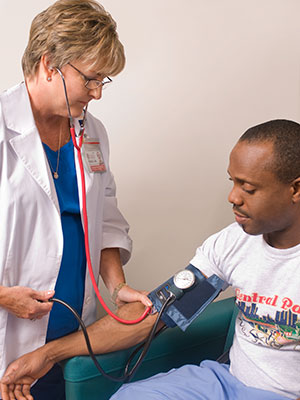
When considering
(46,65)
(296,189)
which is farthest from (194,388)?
(46,65)

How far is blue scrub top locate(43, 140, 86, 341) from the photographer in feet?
5.20

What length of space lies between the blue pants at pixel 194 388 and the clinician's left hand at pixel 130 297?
0.23 metres

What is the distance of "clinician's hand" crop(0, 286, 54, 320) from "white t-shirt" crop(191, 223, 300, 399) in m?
0.53

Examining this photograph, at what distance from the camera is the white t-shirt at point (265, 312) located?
1.39 m

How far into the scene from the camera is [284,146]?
1.31m

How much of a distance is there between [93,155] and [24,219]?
351 mm

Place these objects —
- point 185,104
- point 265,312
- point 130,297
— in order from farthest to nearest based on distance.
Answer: point 185,104, point 130,297, point 265,312

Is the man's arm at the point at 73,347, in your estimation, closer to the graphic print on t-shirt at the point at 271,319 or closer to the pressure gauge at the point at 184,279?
the pressure gauge at the point at 184,279

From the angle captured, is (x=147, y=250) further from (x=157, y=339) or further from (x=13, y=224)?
(x=13, y=224)

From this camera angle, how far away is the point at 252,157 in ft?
4.31

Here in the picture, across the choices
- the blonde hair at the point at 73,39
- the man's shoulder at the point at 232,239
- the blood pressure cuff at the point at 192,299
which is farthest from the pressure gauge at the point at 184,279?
the blonde hair at the point at 73,39

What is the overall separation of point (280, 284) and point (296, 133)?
409mm

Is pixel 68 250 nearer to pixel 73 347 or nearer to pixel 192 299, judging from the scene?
pixel 73 347

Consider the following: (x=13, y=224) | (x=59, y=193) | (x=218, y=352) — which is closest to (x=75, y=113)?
(x=59, y=193)
